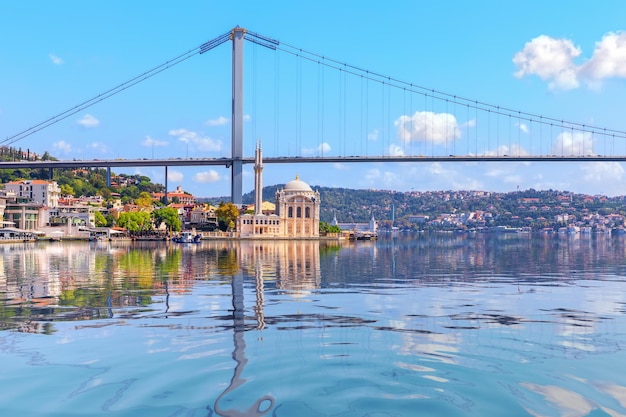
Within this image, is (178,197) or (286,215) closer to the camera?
(286,215)

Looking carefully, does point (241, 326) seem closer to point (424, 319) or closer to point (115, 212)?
point (424, 319)

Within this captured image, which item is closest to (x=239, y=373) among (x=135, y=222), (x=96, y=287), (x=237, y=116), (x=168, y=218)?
(x=96, y=287)

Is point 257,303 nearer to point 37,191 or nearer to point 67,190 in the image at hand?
point 37,191

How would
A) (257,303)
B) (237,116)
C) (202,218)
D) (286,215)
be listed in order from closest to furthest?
1. (257,303)
2. (237,116)
3. (286,215)
4. (202,218)

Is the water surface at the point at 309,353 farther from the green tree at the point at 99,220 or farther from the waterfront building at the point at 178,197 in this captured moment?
the waterfront building at the point at 178,197

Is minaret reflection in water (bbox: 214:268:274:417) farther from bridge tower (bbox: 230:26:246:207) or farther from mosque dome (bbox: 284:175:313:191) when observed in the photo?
mosque dome (bbox: 284:175:313:191)
